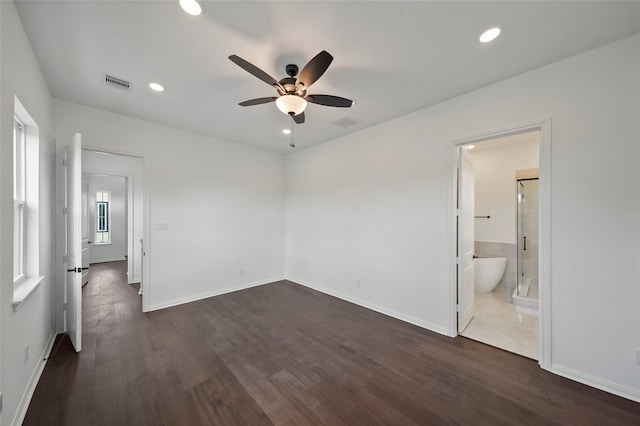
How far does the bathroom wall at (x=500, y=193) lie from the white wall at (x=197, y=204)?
14.3 feet

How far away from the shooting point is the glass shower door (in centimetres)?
422

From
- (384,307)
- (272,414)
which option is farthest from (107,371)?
(384,307)

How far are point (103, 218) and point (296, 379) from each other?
9.16m

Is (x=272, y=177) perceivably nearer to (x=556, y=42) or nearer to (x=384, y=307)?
(x=384, y=307)

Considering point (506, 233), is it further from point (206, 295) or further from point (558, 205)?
point (206, 295)

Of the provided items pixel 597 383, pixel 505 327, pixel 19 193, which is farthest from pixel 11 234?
pixel 505 327

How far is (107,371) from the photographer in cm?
228

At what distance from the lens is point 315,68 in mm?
1844

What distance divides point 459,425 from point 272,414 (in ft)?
4.49

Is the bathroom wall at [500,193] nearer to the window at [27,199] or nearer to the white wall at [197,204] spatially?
the white wall at [197,204]

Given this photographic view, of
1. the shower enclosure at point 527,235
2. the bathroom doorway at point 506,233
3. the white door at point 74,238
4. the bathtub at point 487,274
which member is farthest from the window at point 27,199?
the shower enclosure at point 527,235

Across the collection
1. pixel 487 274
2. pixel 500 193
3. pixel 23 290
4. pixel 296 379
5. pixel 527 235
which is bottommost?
pixel 296 379

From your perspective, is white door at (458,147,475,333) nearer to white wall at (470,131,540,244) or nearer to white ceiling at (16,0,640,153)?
white ceiling at (16,0,640,153)

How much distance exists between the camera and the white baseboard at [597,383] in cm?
191
